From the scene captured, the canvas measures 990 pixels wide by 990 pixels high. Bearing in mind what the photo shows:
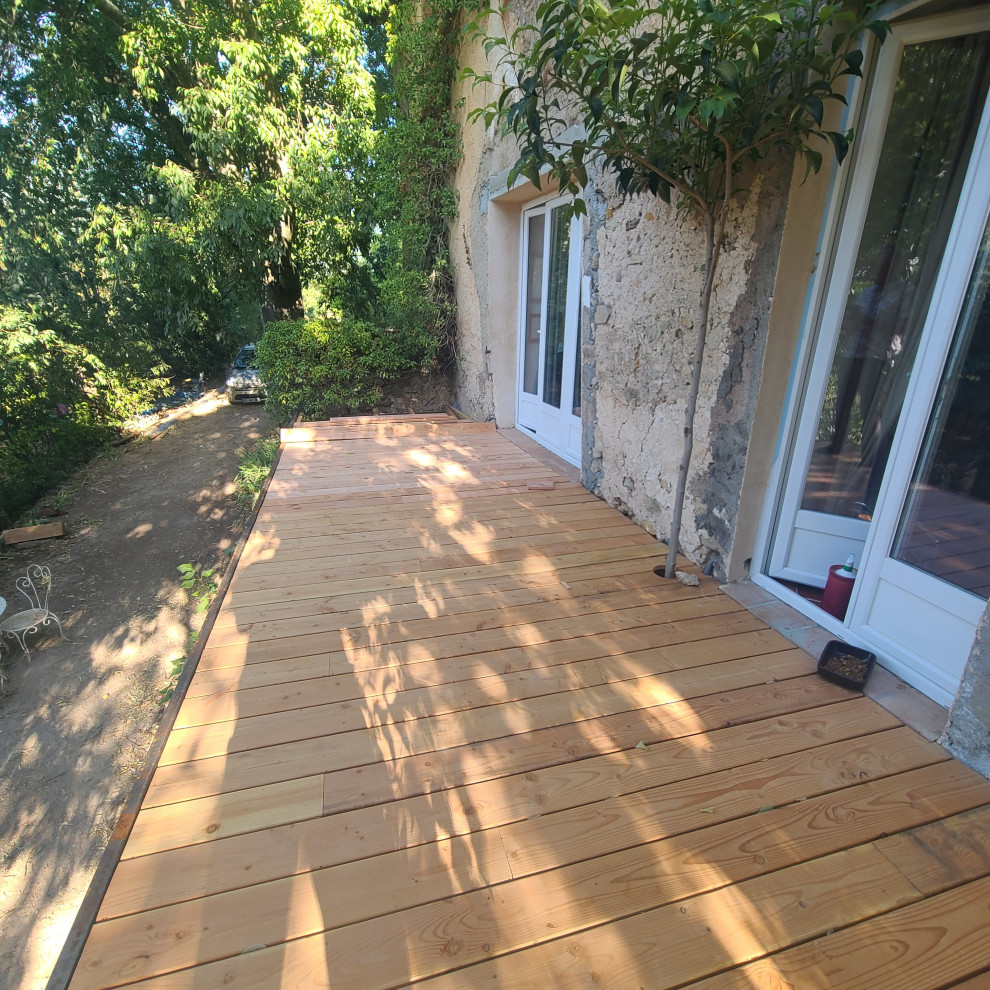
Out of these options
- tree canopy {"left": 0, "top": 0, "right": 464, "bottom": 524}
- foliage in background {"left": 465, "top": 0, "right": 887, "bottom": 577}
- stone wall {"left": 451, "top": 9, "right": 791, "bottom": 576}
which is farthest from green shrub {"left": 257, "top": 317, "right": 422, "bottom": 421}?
foliage in background {"left": 465, "top": 0, "right": 887, "bottom": 577}

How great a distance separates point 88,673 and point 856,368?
17.9ft

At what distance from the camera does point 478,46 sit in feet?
15.1

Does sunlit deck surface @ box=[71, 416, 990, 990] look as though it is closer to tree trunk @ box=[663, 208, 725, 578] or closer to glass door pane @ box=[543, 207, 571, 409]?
tree trunk @ box=[663, 208, 725, 578]

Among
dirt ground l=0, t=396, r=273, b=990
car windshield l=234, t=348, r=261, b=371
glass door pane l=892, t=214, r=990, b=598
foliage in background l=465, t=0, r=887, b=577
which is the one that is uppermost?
foliage in background l=465, t=0, r=887, b=577

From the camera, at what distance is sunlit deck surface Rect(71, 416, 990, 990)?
1.04m

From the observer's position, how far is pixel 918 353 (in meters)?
1.61

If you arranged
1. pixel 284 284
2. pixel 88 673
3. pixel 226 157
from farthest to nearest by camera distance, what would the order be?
1. pixel 284 284
2. pixel 226 157
3. pixel 88 673

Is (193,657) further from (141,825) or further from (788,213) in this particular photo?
(788,213)

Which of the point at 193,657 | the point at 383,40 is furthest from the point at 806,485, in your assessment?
the point at 383,40

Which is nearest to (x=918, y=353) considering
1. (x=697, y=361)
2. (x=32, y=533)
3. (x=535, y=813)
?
(x=697, y=361)

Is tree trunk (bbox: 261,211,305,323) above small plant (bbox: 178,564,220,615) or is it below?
above

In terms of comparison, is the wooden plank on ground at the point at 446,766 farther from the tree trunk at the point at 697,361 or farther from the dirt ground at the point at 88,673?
the dirt ground at the point at 88,673

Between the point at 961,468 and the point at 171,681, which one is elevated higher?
the point at 961,468

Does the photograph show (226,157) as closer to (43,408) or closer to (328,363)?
(328,363)
